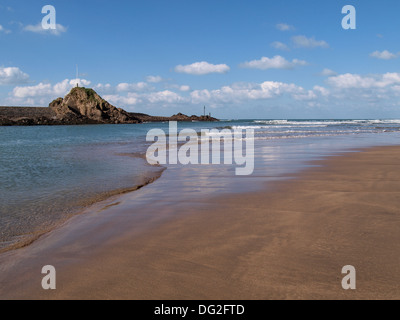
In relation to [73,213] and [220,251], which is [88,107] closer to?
[73,213]

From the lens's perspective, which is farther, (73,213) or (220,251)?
(73,213)

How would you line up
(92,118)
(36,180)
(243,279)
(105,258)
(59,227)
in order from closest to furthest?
1. (243,279)
2. (105,258)
3. (59,227)
4. (36,180)
5. (92,118)

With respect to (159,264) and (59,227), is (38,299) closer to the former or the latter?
(159,264)

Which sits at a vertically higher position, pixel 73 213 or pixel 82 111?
pixel 82 111

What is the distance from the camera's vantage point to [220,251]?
11.0 ft

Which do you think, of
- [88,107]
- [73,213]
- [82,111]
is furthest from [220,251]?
[82,111]

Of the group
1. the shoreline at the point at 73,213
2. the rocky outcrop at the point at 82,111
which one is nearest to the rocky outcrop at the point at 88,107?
the rocky outcrop at the point at 82,111

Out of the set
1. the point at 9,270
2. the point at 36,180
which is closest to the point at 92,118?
the point at 36,180

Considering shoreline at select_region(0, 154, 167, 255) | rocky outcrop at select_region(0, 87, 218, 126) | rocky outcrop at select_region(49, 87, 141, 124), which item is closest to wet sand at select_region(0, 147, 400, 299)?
shoreline at select_region(0, 154, 167, 255)

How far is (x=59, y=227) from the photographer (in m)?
4.33

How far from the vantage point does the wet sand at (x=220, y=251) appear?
8.48 ft

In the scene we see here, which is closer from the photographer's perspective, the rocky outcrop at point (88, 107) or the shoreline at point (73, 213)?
the shoreline at point (73, 213)

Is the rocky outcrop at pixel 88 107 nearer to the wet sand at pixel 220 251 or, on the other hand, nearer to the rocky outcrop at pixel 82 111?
→ the rocky outcrop at pixel 82 111
